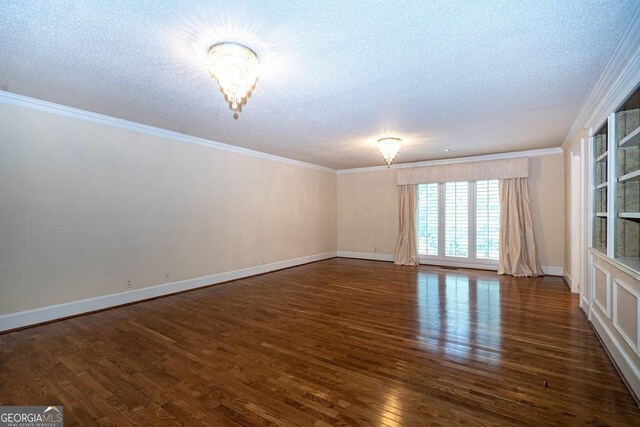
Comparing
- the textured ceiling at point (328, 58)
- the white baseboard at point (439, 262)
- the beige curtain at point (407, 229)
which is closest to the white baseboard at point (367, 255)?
the white baseboard at point (439, 262)

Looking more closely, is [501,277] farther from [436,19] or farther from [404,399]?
[436,19]

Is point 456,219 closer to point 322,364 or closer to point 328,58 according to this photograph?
point 322,364

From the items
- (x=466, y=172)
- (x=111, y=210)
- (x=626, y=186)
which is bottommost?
(x=111, y=210)

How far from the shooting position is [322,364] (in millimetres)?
2734

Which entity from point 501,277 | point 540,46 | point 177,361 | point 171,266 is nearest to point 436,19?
point 540,46

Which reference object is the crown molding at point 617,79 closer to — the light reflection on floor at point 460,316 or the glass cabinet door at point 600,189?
the glass cabinet door at point 600,189

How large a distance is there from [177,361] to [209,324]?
93 centimetres

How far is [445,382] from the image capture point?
243 cm

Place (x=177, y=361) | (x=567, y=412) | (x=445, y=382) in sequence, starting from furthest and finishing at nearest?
(x=177, y=361) < (x=445, y=382) < (x=567, y=412)

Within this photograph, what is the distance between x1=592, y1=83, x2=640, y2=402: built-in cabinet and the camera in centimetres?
242

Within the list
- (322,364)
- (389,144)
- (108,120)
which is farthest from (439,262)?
(108,120)

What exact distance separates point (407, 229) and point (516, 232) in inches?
90.9

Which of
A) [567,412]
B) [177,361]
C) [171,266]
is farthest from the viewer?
[171,266]

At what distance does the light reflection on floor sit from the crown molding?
245cm
